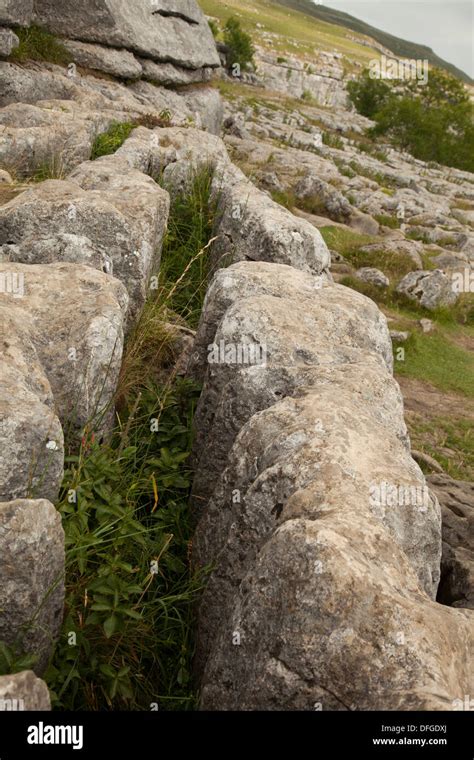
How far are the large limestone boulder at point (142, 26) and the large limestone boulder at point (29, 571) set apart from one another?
22.3 m

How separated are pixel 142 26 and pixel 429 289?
15.1 metres

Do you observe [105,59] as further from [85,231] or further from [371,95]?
[371,95]

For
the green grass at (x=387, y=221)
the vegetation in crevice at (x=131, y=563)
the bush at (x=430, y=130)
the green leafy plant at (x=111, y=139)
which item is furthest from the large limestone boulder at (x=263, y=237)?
the bush at (x=430, y=130)

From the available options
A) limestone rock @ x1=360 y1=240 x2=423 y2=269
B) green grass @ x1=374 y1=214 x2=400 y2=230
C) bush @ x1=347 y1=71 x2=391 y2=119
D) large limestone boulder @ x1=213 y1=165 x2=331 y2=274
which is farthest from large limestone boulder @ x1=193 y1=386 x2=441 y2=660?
bush @ x1=347 y1=71 x2=391 y2=119

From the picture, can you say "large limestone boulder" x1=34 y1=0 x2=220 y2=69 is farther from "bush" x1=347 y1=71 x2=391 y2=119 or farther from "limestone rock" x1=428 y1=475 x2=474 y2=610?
"bush" x1=347 y1=71 x2=391 y2=119

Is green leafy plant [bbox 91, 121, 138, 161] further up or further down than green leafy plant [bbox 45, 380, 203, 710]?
further up

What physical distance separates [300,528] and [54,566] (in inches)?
56.7

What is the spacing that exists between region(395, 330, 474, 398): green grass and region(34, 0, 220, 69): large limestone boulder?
48.9ft

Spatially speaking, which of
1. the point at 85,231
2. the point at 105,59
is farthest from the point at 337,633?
the point at 105,59

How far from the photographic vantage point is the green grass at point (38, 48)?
65.1ft

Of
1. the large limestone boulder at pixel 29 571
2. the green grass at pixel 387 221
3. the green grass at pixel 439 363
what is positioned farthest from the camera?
the green grass at pixel 387 221

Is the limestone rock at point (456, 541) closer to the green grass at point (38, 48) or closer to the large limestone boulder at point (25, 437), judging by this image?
the large limestone boulder at point (25, 437)

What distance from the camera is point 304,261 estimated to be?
10273 millimetres

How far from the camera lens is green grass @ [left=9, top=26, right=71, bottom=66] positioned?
65.1ft
